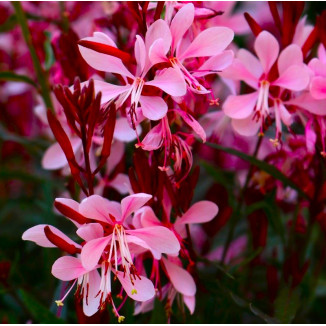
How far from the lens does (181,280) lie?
64 cm

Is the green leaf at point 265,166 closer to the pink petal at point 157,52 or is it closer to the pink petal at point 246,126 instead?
the pink petal at point 246,126

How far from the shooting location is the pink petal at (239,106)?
654 mm

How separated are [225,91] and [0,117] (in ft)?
1.52

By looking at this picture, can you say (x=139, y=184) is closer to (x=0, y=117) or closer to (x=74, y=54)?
(x=74, y=54)

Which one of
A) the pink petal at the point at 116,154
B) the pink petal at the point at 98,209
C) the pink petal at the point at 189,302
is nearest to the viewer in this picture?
the pink petal at the point at 98,209

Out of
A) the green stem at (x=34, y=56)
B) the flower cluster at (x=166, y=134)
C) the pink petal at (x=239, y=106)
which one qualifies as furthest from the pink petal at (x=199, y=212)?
the green stem at (x=34, y=56)

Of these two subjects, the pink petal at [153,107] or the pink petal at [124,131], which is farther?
the pink petal at [124,131]

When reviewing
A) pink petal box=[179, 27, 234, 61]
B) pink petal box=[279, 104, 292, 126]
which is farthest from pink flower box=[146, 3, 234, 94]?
pink petal box=[279, 104, 292, 126]

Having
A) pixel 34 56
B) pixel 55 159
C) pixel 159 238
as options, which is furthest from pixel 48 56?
pixel 159 238

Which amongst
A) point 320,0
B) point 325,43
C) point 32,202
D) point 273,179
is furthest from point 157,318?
point 320,0

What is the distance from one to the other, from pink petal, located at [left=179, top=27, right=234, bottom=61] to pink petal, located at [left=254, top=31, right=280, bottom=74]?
3.2 inches

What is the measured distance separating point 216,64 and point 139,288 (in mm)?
245

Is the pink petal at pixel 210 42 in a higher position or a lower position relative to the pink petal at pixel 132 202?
higher

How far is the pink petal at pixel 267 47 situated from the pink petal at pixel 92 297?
31cm
